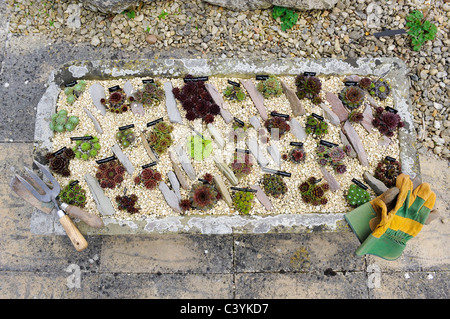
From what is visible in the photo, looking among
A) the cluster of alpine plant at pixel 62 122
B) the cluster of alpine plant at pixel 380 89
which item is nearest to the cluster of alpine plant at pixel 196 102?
the cluster of alpine plant at pixel 62 122

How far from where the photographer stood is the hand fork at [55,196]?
3.99 metres

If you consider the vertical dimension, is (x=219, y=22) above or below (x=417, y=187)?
above

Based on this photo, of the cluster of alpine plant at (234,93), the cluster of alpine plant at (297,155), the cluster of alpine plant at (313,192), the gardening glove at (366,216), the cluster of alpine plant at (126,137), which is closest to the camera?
the gardening glove at (366,216)

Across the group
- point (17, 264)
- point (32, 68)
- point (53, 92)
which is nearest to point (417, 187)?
point (53, 92)

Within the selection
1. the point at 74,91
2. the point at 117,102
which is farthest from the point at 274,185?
the point at 74,91

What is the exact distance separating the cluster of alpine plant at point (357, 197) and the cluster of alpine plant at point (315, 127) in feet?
2.61

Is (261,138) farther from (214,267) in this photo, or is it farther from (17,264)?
(17,264)

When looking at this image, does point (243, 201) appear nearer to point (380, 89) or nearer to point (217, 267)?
point (217, 267)

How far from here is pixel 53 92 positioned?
4602mm

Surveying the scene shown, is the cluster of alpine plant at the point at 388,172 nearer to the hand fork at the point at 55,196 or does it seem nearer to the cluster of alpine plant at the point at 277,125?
the cluster of alpine plant at the point at 277,125

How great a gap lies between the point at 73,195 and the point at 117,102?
127cm

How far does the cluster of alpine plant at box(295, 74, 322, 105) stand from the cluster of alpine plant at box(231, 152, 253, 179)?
3.49 feet

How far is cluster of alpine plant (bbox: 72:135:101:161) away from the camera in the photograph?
14.4 feet

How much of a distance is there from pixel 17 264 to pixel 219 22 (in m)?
4.44
